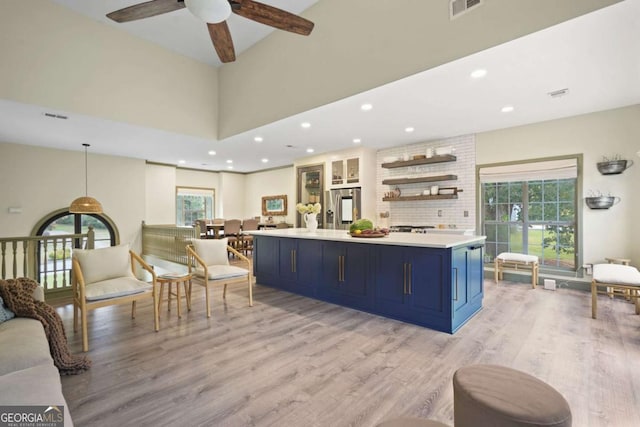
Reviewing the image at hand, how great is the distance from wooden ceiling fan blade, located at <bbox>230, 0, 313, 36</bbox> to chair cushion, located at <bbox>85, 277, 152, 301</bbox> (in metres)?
2.79

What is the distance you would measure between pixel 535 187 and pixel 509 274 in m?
1.62

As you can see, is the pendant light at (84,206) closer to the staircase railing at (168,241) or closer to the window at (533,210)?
the staircase railing at (168,241)

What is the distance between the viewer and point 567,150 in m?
4.75

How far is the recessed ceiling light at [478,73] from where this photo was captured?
10.1ft

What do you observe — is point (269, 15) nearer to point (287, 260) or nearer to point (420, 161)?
point (287, 260)

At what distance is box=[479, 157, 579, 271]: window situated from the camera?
4.86m

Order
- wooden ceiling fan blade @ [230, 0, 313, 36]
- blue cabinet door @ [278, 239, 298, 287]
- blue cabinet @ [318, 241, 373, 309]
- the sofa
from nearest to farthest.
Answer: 1. the sofa
2. wooden ceiling fan blade @ [230, 0, 313, 36]
3. blue cabinet @ [318, 241, 373, 309]
4. blue cabinet door @ [278, 239, 298, 287]

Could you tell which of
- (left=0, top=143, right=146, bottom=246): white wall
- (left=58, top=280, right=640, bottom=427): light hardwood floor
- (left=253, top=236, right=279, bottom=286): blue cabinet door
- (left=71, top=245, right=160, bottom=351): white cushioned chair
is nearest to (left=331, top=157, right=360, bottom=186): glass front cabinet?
(left=253, top=236, right=279, bottom=286): blue cabinet door

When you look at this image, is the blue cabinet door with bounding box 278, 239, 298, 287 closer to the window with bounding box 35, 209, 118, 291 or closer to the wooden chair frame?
the wooden chair frame

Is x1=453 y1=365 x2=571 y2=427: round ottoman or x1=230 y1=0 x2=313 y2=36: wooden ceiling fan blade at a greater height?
x1=230 y1=0 x2=313 y2=36: wooden ceiling fan blade

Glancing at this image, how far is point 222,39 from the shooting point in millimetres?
2619

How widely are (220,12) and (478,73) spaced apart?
2.64 m

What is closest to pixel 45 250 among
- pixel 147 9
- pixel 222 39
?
pixel 147 9

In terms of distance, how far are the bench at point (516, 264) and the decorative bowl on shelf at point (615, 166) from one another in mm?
1609
